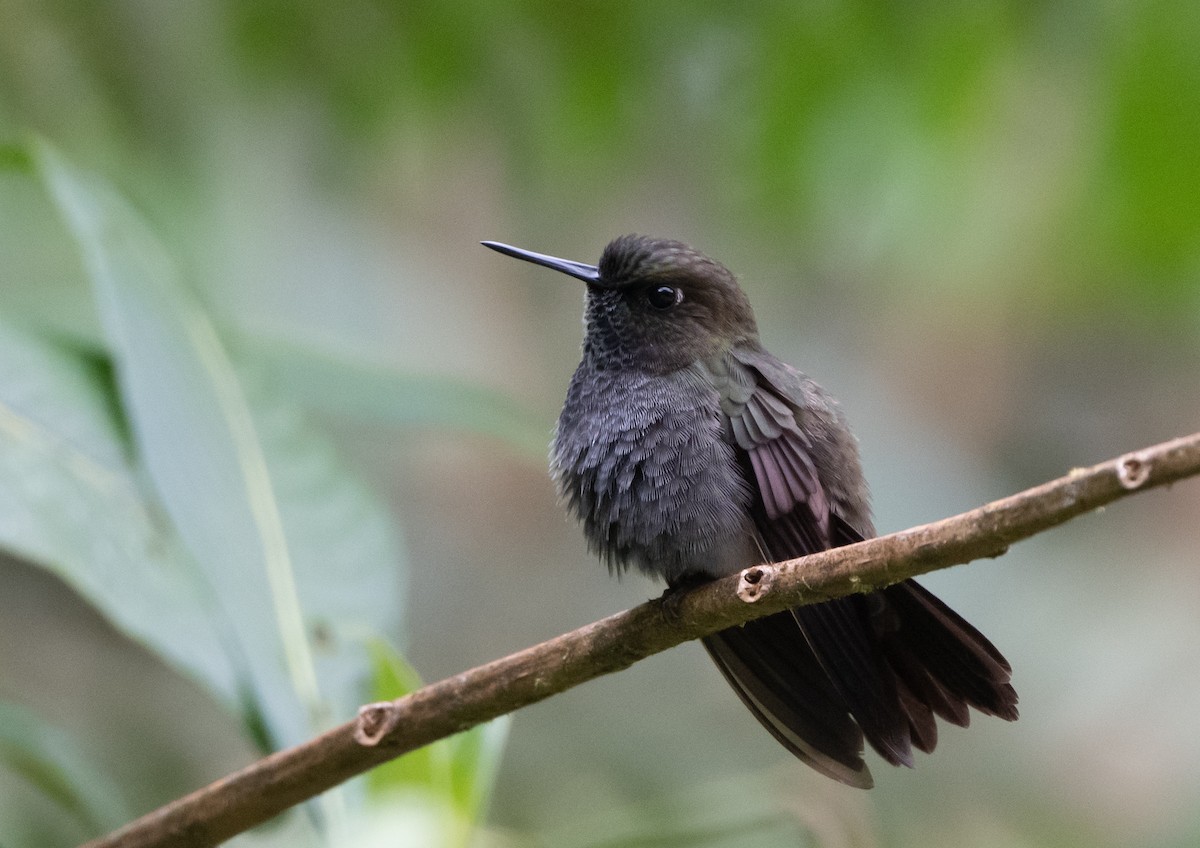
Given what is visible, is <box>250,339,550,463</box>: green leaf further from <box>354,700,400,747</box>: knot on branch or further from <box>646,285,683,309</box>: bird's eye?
<box>354,700,400,747</box>: knot on branch

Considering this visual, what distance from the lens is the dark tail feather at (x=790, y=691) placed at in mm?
1943

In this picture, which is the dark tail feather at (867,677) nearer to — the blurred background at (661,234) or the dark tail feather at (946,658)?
the dark tail feather at (946,658)

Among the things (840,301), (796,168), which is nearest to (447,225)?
(840,301)

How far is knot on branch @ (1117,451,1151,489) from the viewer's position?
1.01 meters

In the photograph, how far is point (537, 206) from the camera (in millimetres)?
4090

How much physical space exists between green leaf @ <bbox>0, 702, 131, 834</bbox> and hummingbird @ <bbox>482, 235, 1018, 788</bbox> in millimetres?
1110

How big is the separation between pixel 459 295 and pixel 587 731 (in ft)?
5.58

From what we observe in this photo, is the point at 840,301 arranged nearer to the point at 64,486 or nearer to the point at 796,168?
the point at 796,168

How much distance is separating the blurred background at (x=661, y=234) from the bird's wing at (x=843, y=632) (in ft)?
2.39

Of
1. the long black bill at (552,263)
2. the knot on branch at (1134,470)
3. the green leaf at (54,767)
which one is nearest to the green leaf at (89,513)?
the green leaf at (54,767)

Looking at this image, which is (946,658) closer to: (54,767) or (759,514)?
(759,514)

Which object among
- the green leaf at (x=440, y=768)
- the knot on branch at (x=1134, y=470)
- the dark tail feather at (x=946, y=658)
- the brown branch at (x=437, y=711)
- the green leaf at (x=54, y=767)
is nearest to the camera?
the knot on branch at (x=1134, y=470)

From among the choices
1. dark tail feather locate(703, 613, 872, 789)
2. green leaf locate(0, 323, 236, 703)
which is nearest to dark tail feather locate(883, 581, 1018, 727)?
dark tail feather locate(703, 613, 872, 789)

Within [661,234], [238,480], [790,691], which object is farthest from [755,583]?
[661,234]
